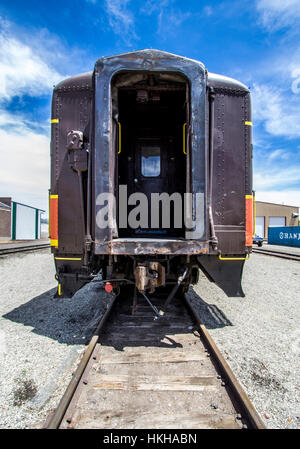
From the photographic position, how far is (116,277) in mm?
3889

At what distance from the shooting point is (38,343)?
348 cm

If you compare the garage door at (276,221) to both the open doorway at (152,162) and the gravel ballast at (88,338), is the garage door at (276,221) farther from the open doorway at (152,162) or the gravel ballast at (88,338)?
the open doorway at (152,162)

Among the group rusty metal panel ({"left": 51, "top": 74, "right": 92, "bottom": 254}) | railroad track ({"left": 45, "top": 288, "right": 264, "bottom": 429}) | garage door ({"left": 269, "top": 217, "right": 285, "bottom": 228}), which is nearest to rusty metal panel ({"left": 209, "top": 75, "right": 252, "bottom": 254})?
railroad track ({"left": 45, "top": 288, "right": 264, "bottom": 429})

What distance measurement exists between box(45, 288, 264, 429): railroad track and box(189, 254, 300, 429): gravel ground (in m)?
0.33

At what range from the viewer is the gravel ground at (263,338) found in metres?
2.45

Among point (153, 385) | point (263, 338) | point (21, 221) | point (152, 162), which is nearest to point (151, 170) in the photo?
point (152, 162)

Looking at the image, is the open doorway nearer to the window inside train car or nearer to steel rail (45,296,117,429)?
the window inside train car

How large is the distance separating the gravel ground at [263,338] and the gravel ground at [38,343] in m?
2.02

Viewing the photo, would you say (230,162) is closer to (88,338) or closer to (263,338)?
(263,338)

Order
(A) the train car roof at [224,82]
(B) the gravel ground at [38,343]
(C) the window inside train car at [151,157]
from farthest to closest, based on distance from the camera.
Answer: (C) the window inside train car at [151,157], (A) the train car roof at [224,82], (B) the gravel ground at [38,343]

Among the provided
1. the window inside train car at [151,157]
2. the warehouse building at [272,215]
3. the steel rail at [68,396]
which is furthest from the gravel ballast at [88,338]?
the warehouse building at [272,215]

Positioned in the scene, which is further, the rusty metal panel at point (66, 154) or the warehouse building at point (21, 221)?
the warehouse building at point (21, 221)

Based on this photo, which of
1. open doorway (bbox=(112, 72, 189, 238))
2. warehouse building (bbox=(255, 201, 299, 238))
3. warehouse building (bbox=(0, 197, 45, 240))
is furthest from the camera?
warehouse building (bbox=(255, 201, 299, 238))

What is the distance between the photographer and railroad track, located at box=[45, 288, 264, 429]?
6.82 ft
